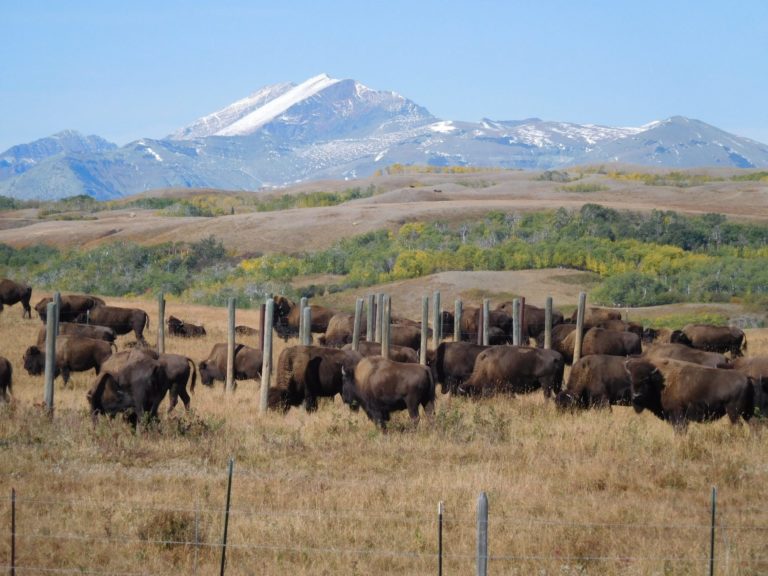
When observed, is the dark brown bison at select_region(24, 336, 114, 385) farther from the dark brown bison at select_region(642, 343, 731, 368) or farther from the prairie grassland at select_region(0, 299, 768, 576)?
the dark brown bison at select_region(642, 343, 731, 368)

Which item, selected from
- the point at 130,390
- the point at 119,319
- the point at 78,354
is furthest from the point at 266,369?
the point at 119,319

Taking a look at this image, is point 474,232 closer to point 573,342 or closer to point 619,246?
point 619,246

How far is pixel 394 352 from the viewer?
23.3m

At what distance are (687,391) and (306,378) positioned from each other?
23.0 feet

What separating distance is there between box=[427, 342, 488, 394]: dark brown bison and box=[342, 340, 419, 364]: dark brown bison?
0.52 meters

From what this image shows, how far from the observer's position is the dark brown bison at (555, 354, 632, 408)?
1892cm

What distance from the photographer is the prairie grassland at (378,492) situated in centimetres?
1050

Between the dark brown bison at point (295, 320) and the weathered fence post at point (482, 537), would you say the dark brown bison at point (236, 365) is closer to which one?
the dark brown bison at point (295, 320)

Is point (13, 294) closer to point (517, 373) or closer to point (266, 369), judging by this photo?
point (266, 369)

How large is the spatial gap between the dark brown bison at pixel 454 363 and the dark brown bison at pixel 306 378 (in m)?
3.52

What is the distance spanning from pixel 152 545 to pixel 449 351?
42.4 ft

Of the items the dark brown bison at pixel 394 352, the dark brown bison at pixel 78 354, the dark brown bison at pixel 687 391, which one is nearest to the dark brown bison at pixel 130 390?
the dark brown bison at pixel 394 352

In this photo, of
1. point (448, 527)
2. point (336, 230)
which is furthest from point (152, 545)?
point (336, 230)

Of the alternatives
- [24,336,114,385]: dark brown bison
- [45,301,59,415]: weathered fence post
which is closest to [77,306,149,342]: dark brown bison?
[24,336,114,385]: dark brown bison
